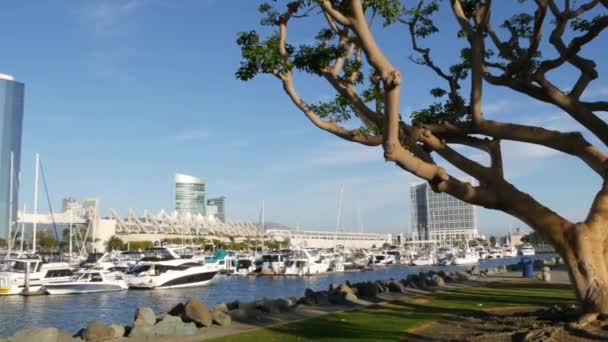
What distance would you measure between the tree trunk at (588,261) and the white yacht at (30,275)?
40.0 metres

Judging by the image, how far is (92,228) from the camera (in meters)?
124

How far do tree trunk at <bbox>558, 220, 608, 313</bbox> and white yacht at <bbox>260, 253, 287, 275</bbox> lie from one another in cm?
5770

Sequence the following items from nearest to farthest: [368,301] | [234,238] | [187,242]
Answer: [368,301] < [187,242] < [234,238]

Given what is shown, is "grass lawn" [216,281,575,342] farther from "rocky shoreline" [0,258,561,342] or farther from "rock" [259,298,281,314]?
"rock" [259,298,281,314]

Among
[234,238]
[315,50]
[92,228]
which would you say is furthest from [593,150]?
[234,238]

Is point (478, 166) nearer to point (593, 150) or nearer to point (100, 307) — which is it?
point (593, 150)

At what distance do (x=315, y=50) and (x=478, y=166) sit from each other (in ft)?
13.1

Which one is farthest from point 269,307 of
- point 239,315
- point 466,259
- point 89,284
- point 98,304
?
point 466,259

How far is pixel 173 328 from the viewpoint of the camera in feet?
46.8

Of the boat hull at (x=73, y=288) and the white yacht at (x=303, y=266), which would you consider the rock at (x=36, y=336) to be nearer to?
the boat hull at (x=73, y=288)

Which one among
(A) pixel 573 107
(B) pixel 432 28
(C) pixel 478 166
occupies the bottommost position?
(C) pixel 478 166

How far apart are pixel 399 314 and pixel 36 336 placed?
902 centimetres

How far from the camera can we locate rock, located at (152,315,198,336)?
46.4 feet

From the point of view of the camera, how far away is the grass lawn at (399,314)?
13.1 metres
